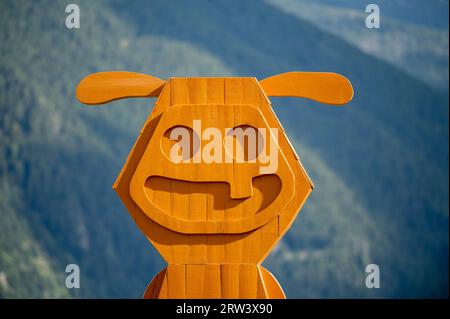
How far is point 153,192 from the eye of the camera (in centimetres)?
664

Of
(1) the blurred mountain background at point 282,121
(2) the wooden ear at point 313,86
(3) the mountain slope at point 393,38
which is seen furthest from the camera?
(3) the mountain slope at point 393,38

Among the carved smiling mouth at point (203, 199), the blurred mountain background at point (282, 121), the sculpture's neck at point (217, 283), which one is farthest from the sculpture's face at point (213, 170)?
the blurred mountain background at point (282, 121)

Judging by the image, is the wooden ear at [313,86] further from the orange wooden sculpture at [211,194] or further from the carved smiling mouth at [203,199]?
the carved smiling mouth at [203,199]

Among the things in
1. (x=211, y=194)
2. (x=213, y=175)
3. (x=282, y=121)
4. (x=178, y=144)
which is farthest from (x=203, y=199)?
(x=282, y=121)

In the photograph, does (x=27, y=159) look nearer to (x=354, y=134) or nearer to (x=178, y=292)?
(x=354, y=134)

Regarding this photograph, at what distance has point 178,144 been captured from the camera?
665 centimetres

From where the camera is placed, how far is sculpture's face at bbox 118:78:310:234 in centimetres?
659

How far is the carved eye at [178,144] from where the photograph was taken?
6.64m

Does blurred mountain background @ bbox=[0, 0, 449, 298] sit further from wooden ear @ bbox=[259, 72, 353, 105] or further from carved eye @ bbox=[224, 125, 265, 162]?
carved eye @ bbox=[224, 125, 265, 162]

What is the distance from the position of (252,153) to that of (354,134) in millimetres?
29974

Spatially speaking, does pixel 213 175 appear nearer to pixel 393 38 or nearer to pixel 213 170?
pixel 213 170

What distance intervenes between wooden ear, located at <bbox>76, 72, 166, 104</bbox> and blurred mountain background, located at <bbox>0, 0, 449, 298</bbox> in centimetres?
2216

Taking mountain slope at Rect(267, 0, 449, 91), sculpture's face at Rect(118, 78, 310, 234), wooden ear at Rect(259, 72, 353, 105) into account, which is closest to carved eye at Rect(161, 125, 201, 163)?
sculpture's face at Rect(118, 78, 310, 234)

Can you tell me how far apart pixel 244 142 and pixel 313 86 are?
60cm
